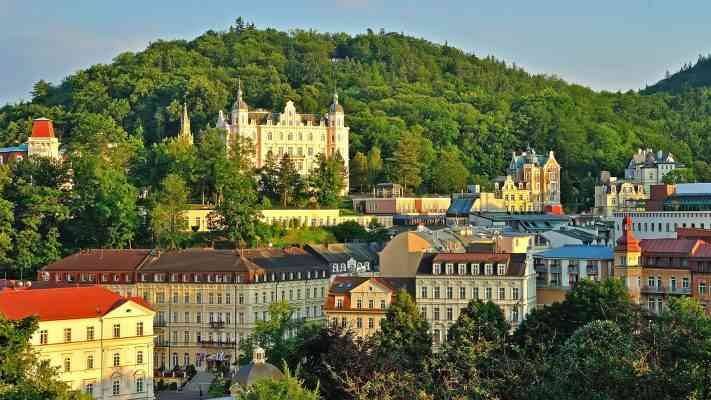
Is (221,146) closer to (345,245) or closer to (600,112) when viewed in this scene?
(345,245)

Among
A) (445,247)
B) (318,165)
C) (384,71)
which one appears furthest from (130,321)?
(384,71)

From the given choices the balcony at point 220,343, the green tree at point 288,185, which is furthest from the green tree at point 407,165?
the balcony at point 220,343

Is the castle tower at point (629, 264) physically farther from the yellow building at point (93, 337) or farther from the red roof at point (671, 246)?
the yellow building at point (93, 337)

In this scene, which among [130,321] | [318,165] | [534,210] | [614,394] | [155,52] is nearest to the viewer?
[614,394]

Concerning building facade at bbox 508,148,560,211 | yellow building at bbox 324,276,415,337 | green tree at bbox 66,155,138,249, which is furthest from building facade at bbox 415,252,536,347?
building facade at bbox 508,148,560,211

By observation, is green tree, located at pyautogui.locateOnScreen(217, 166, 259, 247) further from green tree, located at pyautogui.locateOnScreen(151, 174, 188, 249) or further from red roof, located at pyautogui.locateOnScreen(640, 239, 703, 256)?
red roof, located at pyautogui.locateOnScreen(640, 239, 703, 256)
